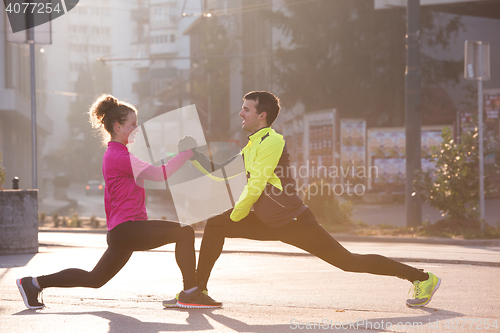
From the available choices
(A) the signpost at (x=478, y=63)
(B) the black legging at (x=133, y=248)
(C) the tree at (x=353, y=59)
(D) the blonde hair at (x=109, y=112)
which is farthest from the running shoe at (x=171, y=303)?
(C) the tree at (x=353, y=59)

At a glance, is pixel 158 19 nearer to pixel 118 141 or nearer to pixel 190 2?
pixel 190 2

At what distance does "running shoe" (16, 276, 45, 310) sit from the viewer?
538cm

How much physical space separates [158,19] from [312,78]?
297 feet

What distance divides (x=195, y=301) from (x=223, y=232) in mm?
608

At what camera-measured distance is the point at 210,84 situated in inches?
1887

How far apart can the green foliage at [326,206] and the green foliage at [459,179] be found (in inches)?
102

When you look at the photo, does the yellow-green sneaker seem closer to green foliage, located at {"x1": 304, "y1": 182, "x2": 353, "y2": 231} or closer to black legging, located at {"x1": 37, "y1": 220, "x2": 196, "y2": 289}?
black legging, located at {"x1": 37, "y1": 220, "x2": 196, "y2": 289}

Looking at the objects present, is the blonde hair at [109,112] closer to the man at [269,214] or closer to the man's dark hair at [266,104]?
the man at [269,214]

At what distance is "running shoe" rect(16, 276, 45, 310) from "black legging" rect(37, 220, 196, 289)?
0.07 m

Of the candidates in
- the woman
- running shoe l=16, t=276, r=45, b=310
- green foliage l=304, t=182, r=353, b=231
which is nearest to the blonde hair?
the woman

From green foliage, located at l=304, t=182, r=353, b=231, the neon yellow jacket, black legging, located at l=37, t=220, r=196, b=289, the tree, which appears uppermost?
the tree

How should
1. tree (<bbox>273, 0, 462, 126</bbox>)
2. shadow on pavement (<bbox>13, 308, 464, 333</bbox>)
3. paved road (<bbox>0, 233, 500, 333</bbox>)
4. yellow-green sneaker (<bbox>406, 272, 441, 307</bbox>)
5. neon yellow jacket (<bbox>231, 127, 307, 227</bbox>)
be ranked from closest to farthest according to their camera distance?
1. shadow on pavement (<bbox>13, 308, 464, 333</bbox>)
2. paved road (<bbox>0, 233, 500, 333</bbox>)
3. neon yellow jacket (<bbox>231, 127, 307, 227</bbox>)
4. yellow-green sneaker (<bbox>406, 272, 441, 307</bbox>)
5. tree (<bbox>273, 0, 462, 126</bbox>)

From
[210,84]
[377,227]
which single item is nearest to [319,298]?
[377,227]

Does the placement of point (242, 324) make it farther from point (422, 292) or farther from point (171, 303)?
point (422, 292)
